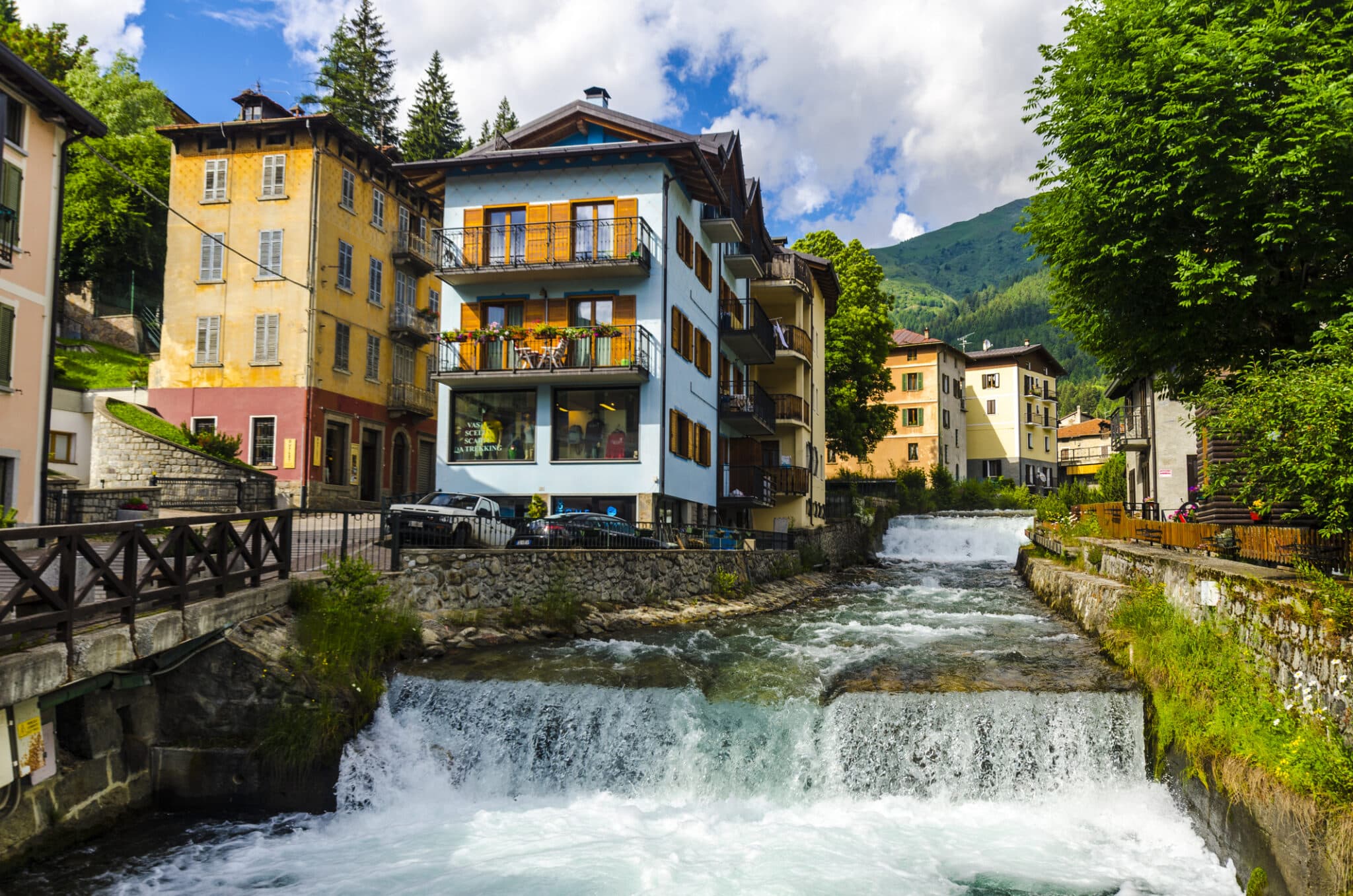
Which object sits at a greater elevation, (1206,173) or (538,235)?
(538,235)

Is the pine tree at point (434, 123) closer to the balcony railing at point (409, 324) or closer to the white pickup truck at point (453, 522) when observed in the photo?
the balcony railing at point (409, 324)

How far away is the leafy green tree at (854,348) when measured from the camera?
47688 mm

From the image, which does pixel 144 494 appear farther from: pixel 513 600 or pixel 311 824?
pixel 311 824

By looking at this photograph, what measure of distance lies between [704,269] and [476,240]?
26.6 feet

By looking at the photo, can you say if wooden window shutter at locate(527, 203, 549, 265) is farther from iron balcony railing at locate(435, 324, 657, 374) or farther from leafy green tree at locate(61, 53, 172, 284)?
leafy green tree at locate(61, 53, 172, 284)

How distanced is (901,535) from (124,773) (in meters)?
41.2

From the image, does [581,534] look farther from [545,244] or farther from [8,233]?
[8,233]

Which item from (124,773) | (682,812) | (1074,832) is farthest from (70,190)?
(1074,832)

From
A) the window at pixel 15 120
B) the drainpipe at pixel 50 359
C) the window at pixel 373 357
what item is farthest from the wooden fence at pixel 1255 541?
the window at pixel 373 357

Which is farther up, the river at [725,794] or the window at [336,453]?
the window at [336,453]

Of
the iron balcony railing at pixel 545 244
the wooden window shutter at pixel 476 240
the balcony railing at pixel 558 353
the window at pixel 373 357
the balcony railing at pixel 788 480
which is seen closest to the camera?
the balcony railing at pixel 558 353

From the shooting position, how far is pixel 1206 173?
13297mm

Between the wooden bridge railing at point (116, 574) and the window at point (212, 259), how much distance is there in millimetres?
23728

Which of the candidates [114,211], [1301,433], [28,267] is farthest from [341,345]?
[1301,433]
